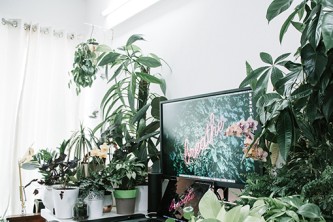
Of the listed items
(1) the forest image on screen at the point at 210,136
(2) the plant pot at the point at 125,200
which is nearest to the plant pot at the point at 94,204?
(2) the plant pot at the point at 125,200

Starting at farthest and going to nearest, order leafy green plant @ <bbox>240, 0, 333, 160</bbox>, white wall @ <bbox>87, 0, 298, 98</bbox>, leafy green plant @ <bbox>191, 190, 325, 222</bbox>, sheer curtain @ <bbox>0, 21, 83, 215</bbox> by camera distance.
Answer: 1. sheer curtain @ <bbox>0, 21, 83, 215</bbox>
2. white wall @ <bbox>87, 0, 298, 98</bbox>
3. leafy green plant @ <bbox>240, 0, 333, 160</bbox>
4. leafy green plant @ <bbox>191, 190, 325, 222</bbox>

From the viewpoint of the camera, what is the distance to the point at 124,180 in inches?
77.5

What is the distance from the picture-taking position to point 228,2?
1.90 metres

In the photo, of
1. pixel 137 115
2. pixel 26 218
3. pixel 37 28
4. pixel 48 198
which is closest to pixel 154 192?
pixel 137 115

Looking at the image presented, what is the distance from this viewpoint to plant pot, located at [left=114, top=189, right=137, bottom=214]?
6.43ft

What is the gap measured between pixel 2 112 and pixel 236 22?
2.33m

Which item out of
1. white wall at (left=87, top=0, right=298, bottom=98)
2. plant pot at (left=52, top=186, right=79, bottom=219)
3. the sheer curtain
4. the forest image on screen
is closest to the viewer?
the forest image on screen

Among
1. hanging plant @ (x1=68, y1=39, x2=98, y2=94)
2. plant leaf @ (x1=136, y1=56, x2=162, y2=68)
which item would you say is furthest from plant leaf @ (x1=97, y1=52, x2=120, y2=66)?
hanging plant @ (x1=68, y1=39, x2=98, y2=94)

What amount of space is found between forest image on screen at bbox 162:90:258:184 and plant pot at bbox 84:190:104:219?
15.6 inches

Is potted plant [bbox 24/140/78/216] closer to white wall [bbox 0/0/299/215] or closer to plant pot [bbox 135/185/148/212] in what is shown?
plant pot [bbox 135/185/148/212]

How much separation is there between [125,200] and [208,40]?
104cm

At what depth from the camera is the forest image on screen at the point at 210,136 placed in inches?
57.1

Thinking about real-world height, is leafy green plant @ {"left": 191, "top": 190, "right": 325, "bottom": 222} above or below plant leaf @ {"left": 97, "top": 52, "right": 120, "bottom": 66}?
below

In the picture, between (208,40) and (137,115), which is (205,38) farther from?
(137,115)
